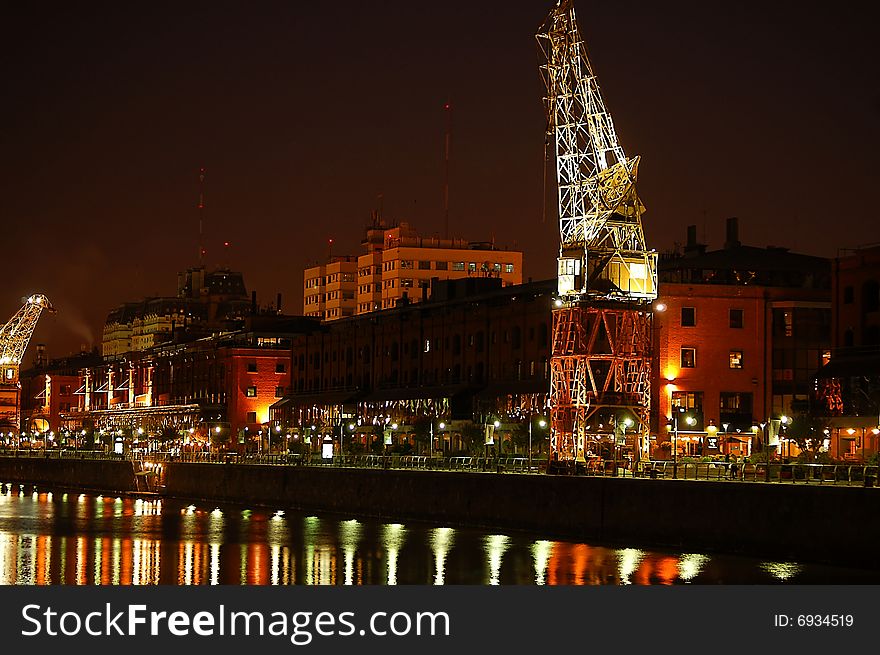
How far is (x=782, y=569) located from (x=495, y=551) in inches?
549

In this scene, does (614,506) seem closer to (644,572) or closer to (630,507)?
(630,507)

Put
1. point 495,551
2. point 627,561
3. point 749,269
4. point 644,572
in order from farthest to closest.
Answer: point 749,269 → point 495,551 → point 627,561 → point 644,572

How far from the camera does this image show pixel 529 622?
4534 centimetres

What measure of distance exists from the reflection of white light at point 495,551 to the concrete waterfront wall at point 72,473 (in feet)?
186

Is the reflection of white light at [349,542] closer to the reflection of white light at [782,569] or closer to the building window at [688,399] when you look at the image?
the reflection of white light at [782,569]


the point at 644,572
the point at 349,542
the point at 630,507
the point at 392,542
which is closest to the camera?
the point at 644,572

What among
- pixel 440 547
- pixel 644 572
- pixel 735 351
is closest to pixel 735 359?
pixel 735 351

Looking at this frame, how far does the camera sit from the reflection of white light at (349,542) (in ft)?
204

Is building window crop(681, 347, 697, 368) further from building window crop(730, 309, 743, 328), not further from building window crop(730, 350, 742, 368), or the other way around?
building window crop(730, 309, 743, 328)

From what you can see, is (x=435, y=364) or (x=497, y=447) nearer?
(x=497, y=447)

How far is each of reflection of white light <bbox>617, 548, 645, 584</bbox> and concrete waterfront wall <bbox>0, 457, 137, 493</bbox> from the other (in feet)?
216

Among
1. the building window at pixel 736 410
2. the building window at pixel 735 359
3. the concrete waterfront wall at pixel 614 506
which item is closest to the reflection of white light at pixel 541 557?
the concrete waterfront wall at pixel 614 506

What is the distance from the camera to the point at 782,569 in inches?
2239

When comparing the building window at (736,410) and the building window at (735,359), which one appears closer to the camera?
the building window at (736,410)
